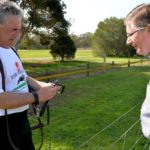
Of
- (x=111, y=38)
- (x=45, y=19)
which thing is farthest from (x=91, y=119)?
(x=111, y=38)

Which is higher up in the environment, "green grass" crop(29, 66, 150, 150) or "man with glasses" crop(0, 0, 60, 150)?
"man with glasses" crop(0, 0, 60, 150)

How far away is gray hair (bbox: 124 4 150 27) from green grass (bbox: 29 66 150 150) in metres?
3.08

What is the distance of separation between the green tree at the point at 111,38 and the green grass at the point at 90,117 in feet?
140

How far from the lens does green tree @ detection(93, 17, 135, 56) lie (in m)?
57.1

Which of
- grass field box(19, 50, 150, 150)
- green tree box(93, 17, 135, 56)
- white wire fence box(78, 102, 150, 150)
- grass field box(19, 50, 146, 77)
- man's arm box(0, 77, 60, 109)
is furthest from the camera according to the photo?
green tree box(93, 17, 135, 56)

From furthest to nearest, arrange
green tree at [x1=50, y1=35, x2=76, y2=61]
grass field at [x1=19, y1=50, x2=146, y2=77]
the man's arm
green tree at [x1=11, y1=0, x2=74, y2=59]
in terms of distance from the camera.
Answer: green tree at [x1=50, y1=35, x2=76, y2=61] < green tree at [x1=11, y1=0, x2=74, y2=59] < grass field at [x1=19, y1=50, x2=146, y2=77] < the man's arm

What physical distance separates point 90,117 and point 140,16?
277 inches

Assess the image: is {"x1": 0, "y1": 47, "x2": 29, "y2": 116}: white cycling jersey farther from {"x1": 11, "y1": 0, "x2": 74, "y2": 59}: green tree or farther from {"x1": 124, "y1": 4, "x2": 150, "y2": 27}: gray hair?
{"x1": 11, "y1": 0, "x2": 74, "y2": 59}: green tree

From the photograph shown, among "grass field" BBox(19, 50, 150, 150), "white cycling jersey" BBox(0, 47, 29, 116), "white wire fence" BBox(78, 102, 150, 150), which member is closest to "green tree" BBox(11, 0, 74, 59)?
"grass field" BBox(19, 50, 150, 150)

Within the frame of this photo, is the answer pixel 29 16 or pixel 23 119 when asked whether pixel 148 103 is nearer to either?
pixel 23 119

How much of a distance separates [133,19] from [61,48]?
34155 mm

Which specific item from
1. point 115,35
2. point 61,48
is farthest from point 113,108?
point 115,35

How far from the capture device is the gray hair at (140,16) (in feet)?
6.56

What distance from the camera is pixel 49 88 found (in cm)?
264
